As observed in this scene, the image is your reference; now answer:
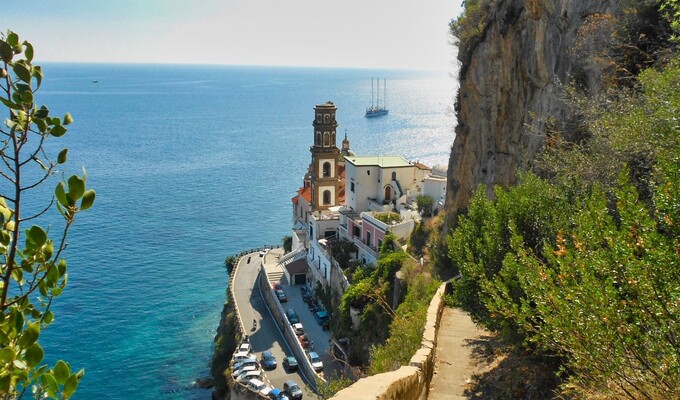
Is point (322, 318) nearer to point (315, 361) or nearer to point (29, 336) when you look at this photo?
point (315, 361)

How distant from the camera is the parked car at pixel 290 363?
30891 mm

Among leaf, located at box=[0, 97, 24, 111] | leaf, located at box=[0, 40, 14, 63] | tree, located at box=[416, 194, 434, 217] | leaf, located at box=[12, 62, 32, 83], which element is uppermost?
leaf, located at box=[0, 40, 14, 63]

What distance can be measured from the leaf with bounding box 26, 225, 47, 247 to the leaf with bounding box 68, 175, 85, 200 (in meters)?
0.29

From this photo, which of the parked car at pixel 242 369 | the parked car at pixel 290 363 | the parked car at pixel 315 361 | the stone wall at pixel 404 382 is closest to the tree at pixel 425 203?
the parked car at pixel 315 361

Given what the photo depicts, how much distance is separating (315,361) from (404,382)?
2392 cm

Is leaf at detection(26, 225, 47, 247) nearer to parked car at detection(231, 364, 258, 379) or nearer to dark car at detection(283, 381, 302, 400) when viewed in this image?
dark car at detection(283, 381, 302, 400)

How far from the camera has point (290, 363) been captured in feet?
102

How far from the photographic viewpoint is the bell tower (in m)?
45.4

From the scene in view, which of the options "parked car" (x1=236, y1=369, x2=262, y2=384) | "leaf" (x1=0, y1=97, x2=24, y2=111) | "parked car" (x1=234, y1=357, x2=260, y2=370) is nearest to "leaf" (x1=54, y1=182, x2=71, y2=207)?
"leaf" (x1=0, y1=97, x2=24, y2=111)

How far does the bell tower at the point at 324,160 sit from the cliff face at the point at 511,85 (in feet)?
64.2

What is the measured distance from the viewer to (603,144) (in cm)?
1136

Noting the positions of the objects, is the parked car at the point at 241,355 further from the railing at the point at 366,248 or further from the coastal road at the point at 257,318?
the railing at the point at 366,248

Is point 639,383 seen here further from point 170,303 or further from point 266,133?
point 266,133

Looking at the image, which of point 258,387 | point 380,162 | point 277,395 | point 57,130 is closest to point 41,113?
point 57,130
